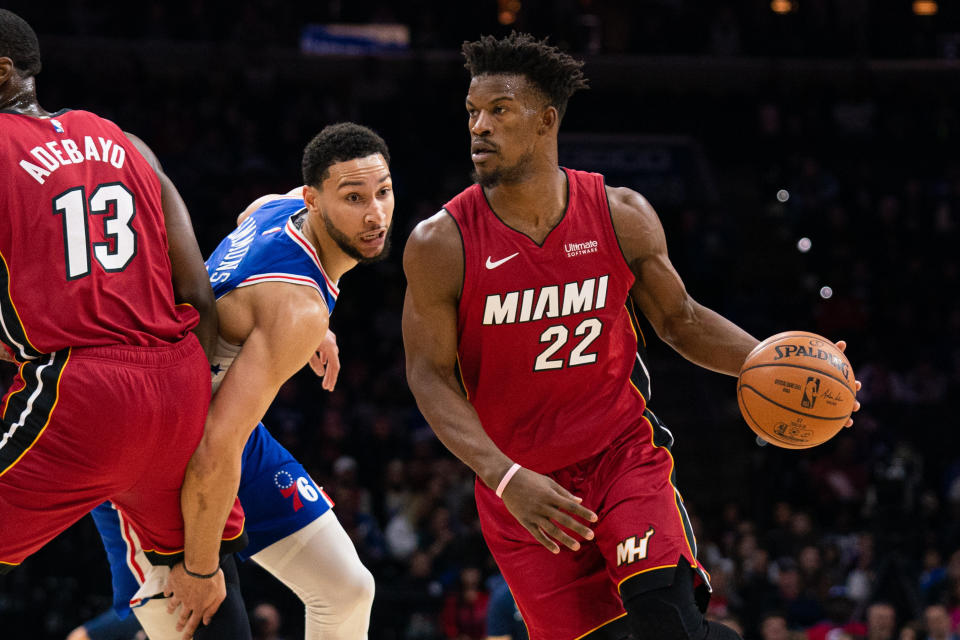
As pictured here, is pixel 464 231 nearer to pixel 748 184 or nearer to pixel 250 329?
pixel 250 329

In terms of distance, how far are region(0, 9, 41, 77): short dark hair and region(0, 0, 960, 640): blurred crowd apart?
4.99 metres

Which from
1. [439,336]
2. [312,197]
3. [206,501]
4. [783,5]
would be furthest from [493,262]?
[783,5]

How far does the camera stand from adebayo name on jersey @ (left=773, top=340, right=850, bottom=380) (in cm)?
380

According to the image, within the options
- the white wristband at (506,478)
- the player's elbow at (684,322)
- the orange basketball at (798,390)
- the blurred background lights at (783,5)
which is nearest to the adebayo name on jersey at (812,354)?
the orange basketball at (798,390)

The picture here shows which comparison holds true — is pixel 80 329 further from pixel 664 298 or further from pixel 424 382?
pixel 664 298

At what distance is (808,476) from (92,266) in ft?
31.6

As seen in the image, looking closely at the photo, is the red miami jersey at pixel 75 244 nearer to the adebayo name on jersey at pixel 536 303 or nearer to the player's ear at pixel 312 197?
the player's ear at pixel 312 197

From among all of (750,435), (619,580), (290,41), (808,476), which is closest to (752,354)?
(619,580)

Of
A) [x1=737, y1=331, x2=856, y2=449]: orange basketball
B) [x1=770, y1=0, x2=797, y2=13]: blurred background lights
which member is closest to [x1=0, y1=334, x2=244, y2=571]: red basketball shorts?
[x1=737, y1=331, x2=856, y2=449]: orange basketball

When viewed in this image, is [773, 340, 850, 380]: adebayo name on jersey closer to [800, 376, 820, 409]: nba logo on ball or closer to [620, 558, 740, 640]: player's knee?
[800, 376, 820, 409]: nba logo on ball

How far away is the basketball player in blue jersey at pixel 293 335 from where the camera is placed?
12.0ft

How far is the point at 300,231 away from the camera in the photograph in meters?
4.12

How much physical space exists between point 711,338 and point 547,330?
0.63 meters

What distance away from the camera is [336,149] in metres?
4.13
